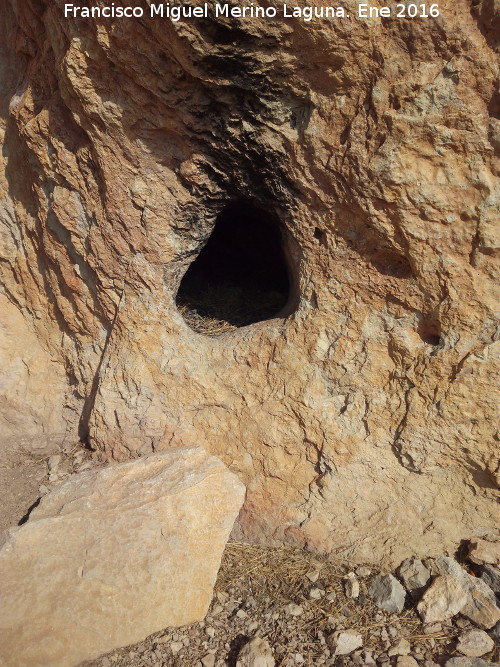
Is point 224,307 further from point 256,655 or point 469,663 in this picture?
point 469,663

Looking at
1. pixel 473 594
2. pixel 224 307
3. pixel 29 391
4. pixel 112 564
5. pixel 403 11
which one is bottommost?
pixel 473 594

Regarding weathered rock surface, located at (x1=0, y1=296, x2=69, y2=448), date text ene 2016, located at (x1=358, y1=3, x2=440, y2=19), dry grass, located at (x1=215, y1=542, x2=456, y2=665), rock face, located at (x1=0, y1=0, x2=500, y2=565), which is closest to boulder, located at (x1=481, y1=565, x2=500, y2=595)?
rock face, located at (x1=0, y1=0, x2=500, y2=565)

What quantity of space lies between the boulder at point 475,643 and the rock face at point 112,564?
2.72 ft

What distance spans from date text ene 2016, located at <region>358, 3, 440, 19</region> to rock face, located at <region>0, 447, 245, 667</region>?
64.5 inches

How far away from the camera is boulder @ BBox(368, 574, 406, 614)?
5.73 ft

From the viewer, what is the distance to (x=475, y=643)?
1583 mm

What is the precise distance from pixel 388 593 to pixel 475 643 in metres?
0.30

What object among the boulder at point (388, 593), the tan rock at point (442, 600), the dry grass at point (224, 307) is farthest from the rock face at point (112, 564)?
the dry grass at point (224, 307)

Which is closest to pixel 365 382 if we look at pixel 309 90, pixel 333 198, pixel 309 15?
pixel 333 198

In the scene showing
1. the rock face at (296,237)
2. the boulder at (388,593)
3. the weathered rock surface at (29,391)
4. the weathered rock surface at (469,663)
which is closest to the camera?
the weathered rock surface at (469,663)

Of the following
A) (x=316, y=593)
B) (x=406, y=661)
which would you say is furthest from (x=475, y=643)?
Answer: (x=316, y=593)

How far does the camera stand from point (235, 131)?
6.32 feet

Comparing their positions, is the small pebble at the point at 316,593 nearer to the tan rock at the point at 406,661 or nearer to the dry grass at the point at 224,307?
the tan rock at the point at 406,661

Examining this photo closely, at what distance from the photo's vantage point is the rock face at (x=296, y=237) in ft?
5.36
